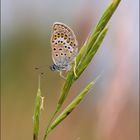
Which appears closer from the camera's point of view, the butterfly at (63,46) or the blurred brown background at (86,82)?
the butterfly at (63,46)

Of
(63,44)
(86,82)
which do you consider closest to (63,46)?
(63,44)

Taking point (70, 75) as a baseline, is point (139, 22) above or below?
below

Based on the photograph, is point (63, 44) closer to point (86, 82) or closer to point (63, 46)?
point (63, 46)

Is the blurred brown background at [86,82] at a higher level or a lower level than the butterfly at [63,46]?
lower

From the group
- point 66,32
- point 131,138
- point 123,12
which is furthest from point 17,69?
point 66,32

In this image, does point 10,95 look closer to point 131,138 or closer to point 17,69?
point 17,69
